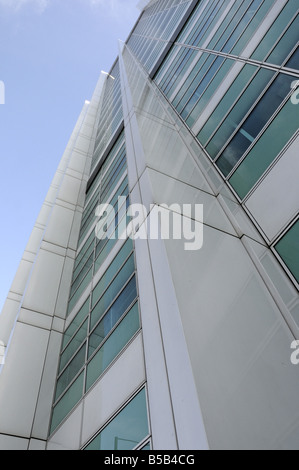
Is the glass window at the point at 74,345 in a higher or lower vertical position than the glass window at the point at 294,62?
lower

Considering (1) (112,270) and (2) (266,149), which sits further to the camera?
(1) (112,270)

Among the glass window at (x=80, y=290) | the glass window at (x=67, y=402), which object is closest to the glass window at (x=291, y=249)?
the glass window at (x=67, y=402)

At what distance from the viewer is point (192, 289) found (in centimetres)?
617

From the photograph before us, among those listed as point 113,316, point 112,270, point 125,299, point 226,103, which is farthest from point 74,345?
point 226,103

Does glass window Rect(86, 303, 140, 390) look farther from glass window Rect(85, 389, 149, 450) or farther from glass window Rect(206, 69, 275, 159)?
glass window Rect(206, 69, 275, 159)

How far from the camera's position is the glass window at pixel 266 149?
7.95m

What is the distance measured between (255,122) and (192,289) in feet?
17.3

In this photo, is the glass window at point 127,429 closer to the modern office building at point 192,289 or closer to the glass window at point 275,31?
the modern office building at point 192,289

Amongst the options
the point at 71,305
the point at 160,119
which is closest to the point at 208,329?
the point at 71,305

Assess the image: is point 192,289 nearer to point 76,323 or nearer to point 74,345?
point 74,345

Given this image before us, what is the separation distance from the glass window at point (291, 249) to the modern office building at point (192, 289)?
0.09 ft

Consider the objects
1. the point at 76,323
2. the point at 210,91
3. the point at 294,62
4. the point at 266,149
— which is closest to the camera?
the point at 266,149

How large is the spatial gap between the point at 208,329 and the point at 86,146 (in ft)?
92.6

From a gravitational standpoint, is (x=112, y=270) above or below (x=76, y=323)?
above
